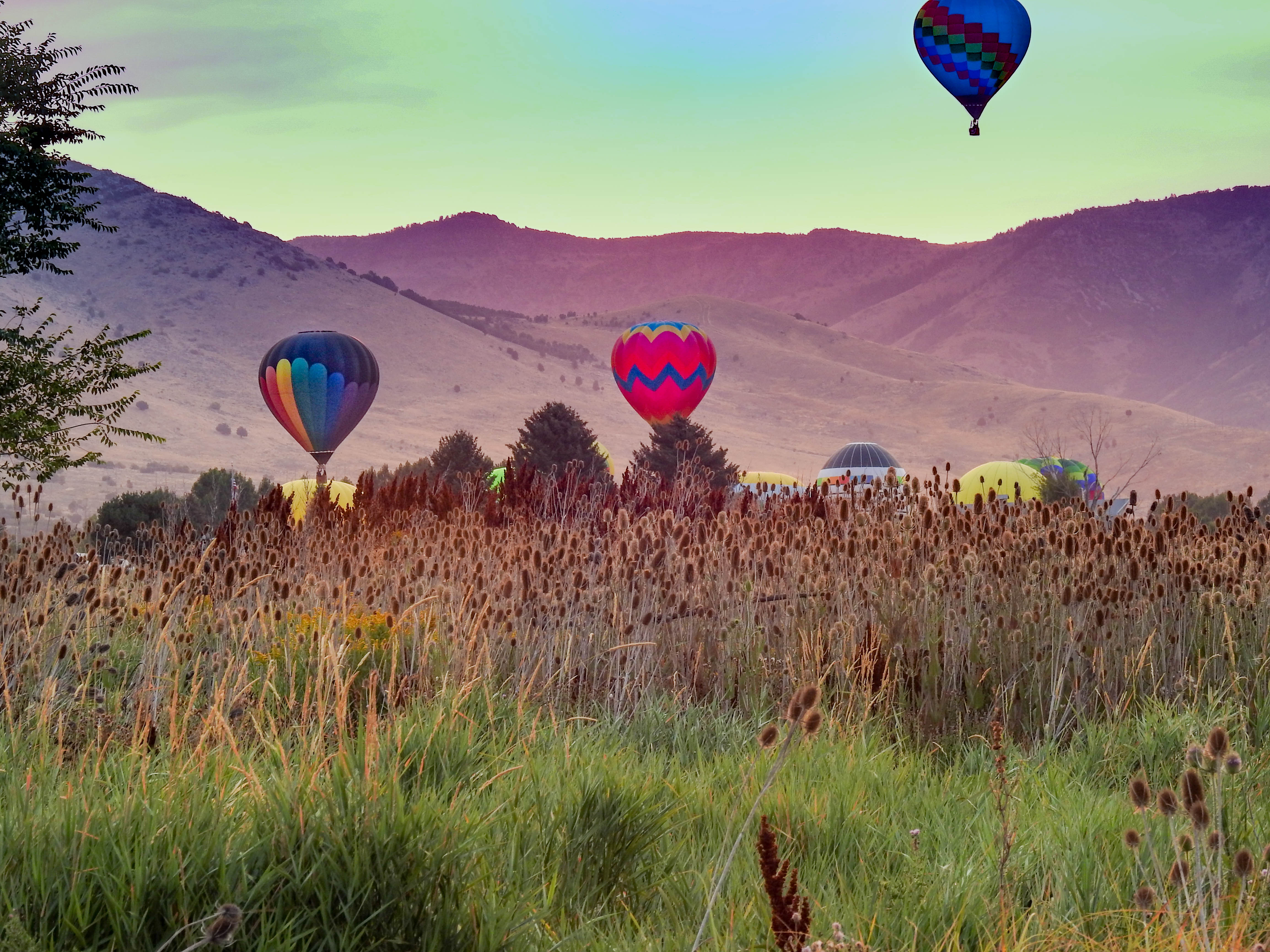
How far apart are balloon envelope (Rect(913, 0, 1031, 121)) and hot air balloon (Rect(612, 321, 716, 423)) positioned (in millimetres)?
15425

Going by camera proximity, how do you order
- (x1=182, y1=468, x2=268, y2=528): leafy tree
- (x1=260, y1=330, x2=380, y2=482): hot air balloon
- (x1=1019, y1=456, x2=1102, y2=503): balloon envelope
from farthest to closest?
(x1=260, y1=330, x2=380, y2=482): hot air balloon < (x1=182, y1=468, x2=268, y2=528): leafy tree < (x1=1019, y1=456, x2=1102, y2=503): balloon envelope

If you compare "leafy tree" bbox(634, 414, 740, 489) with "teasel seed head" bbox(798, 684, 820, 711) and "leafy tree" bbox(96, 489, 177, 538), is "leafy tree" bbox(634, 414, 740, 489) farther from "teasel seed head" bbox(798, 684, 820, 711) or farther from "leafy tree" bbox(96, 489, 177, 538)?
"teasel seed head" bbox(798, 684, 820, 711)

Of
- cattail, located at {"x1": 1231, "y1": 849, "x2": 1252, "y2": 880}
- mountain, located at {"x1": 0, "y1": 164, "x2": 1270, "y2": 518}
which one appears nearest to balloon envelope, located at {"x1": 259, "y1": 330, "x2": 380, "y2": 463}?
mountain, located at {"x1": 0, "y1": 164, "x2": 1270, "y2": 518}

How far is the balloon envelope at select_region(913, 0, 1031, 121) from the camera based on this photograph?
3450 cm

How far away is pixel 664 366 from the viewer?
47.9m

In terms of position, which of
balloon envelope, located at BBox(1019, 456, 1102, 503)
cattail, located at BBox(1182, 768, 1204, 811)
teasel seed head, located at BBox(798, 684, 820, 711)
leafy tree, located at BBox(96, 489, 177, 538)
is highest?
balloon envelope, located at BBox(1019, 456, 1102, 503)

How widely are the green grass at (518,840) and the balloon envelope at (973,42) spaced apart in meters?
33.3

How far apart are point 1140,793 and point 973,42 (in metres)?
35.8

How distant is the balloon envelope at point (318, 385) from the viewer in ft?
138

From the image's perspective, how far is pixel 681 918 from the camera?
3422 mm

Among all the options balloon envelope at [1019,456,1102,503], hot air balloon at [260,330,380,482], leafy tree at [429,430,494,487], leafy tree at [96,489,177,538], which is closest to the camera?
balloon envelope at [1019,456,1102,503]

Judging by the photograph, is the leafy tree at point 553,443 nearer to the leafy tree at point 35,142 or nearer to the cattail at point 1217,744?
the leafy tree at point 35,142

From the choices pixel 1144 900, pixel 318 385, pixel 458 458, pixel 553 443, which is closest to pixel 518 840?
pixel 1144 900

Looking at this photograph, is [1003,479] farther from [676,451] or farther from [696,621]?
[696,621]
